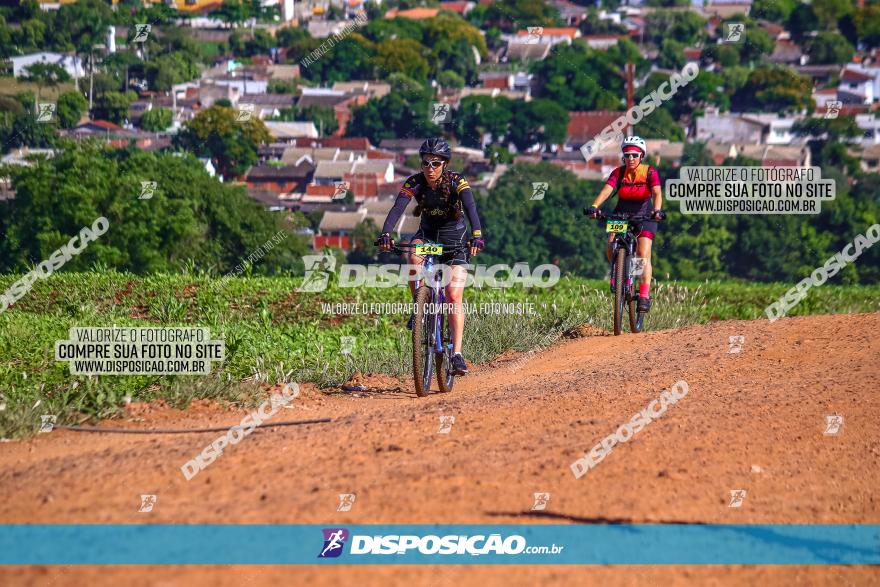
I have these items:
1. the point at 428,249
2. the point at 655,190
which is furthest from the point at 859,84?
the point at 428,249

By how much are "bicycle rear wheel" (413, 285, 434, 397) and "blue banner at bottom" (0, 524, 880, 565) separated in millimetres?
3964

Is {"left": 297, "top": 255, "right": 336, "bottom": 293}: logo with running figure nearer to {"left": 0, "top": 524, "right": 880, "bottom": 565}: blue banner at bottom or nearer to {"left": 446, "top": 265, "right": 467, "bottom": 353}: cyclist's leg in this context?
{"left": 446, "top": 265, "right": 467, "bottom": 353}: cyclist's leg

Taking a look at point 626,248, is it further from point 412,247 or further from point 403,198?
point 412,247

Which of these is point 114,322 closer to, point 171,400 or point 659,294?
point 171,400

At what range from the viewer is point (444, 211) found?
33.8 ft

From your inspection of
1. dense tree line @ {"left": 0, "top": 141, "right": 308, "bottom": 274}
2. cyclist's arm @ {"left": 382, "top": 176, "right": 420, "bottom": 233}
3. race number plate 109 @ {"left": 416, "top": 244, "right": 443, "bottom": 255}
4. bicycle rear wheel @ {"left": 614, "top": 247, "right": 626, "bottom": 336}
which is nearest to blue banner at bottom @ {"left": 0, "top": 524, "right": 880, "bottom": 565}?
race number plate 109 @ {"left": 416, "top": 244, "right": 443, "bottom": 255}

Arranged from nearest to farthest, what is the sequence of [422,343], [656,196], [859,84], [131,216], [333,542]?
[333,542] < [422,343] < [656,196] < [131,216] < [859,84]

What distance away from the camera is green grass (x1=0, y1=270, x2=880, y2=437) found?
10.0m

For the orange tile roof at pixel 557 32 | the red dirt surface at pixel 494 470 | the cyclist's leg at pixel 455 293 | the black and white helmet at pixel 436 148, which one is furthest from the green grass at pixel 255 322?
the orange tile roof at pixel 557 32

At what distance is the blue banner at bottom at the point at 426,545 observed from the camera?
5.76 metres

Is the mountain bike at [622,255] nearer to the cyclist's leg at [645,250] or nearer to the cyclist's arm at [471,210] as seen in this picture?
the cyclist's leg at [645,250]

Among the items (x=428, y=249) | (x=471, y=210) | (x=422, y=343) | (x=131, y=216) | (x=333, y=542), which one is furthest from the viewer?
(x=131, y=216)

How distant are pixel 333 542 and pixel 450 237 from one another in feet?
15.5

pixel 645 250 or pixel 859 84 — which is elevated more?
pixel 645 250
